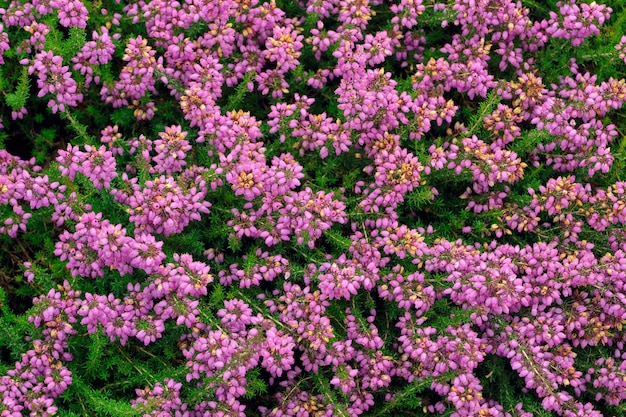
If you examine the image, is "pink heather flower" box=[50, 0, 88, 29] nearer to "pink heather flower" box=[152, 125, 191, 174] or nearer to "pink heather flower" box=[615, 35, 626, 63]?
"pink heather flower" box=[152, 125, 191, 174]

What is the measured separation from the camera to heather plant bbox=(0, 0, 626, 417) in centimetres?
510

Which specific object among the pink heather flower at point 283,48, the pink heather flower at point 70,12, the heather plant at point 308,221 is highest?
the pink heather flower at point 70,12

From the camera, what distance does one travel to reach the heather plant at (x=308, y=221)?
201 inches

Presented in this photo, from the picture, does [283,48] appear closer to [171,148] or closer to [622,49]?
[171,148]

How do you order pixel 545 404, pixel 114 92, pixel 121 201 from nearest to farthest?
pixel 545 404, pixel 121 201, pixel 114 92

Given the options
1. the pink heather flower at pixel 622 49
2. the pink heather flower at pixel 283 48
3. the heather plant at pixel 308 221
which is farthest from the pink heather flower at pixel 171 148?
the pink heather flower at pixel 622 49

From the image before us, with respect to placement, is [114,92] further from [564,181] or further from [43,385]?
[564,181]

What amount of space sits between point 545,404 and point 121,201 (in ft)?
11.4

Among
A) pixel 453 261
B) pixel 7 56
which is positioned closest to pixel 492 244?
pixel 453 261

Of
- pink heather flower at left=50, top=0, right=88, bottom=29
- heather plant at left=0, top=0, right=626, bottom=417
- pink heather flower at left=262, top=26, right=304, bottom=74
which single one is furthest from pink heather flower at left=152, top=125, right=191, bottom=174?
pink heather flower at left=50, top=0, right=88, bottom=29

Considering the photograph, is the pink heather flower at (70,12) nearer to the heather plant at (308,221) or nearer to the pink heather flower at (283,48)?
the heather plant at (308,221)

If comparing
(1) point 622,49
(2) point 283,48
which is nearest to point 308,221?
(2) point 283,48

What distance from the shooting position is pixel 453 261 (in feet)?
17.2

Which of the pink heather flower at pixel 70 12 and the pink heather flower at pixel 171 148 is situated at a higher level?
the pink heather flower at pixel 70 12
